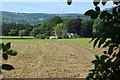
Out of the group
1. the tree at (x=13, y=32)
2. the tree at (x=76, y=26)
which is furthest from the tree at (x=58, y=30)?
the tree at (x=13, y=32)

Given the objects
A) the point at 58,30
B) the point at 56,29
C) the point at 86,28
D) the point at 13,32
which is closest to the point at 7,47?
the point at 86,28

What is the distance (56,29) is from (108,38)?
221 feet

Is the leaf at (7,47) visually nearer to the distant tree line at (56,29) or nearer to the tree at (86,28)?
the distant tree line at (56,29)

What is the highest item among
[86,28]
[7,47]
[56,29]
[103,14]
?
[103,14]

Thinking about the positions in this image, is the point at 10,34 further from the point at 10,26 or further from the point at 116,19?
the point at 116,19

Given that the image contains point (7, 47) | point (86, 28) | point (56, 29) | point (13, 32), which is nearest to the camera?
point (7, 47)

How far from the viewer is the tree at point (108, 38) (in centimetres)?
104

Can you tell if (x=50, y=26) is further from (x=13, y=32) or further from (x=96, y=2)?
(x=96, y=2)

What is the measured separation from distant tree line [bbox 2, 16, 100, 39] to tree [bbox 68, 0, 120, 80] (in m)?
51.6

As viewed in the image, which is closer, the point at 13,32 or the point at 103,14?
the point at 103,14

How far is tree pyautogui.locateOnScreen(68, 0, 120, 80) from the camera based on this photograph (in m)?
1.04

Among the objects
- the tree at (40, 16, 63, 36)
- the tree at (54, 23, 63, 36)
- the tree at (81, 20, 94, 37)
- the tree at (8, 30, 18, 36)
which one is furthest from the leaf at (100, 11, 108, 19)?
the tree at (40, 16, 63, 36)

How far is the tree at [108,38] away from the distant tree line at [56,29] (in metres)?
51.6

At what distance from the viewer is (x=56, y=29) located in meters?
68.5
